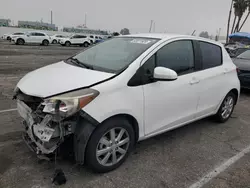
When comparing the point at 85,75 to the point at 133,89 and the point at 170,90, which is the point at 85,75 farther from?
the point at 170,90

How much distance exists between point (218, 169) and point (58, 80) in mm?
2347

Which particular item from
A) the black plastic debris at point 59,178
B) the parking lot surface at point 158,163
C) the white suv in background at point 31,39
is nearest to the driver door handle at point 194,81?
the parking lot surface at point 158,163

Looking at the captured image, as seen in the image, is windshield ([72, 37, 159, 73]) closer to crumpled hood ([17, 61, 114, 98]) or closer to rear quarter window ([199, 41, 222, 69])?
crumpled hood ([17, 61, 114, 98])

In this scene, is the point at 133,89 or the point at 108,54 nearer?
the point at 133,89

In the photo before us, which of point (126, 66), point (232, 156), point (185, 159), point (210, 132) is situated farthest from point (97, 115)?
point (210, 132)

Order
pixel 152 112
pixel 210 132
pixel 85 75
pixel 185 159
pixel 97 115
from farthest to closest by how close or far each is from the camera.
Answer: pixel 210 132
pixel 185 159
pixel 152 112
pixel 85 75
pixel 97 115

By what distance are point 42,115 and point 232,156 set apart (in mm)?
2733

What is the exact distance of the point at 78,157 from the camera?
2.69 meters

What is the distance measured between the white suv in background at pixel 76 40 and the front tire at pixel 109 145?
30.9m

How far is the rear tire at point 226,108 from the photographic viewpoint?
467 centimetres

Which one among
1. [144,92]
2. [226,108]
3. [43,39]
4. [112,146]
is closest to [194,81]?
[144,92]

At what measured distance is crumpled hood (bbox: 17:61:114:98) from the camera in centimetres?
270

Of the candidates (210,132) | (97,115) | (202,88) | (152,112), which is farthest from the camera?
(210,132)

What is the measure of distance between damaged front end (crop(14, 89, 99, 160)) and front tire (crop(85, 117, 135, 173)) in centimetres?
29
